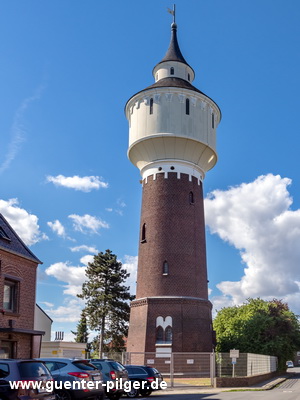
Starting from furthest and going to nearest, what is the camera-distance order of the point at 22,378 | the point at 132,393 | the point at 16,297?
the point at 16,297
the point at 132,393
the point at 22,378

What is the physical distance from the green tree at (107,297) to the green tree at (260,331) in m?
13.4

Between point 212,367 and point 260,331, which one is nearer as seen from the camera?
point 212,367

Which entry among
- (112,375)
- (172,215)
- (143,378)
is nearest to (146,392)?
(143,378)

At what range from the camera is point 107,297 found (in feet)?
187

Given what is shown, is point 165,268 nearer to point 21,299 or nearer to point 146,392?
point 21,299

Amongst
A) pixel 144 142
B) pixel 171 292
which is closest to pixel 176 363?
pixel 171 292

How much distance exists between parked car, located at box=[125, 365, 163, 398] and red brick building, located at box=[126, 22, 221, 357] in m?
9.34

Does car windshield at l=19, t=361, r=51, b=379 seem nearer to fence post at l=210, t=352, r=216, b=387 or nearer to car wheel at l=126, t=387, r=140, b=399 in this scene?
car wheel at l=126, t=387, r=140, b=399

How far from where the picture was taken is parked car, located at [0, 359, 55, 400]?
12.2 m

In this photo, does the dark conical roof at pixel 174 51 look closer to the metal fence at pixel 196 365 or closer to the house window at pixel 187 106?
the house window at pixel 187 106

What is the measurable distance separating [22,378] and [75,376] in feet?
10.3

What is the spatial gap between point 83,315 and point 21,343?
35.0m

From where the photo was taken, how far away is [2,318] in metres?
22.4

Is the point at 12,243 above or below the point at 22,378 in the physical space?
above
